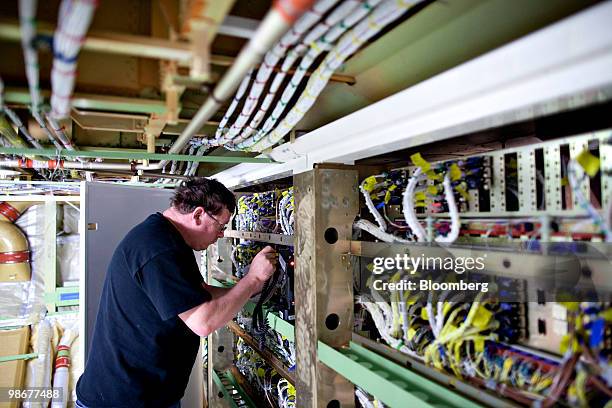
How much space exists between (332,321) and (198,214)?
0.73 metres

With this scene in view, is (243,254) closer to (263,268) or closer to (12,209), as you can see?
(263,268)

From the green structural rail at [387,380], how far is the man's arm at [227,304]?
37cm

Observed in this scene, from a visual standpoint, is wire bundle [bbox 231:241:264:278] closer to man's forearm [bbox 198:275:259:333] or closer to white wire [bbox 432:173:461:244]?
man's forearm [bbox 198:275:259:333]

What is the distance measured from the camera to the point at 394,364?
1.08 metres

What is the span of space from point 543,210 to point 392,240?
431mm

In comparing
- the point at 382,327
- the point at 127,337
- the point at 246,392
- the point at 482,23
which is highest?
the point at 482,23

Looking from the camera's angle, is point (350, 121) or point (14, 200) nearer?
point (350, 121)

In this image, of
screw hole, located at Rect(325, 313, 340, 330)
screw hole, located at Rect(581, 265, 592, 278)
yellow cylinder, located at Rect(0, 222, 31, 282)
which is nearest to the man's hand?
screw hole, located at Rect(325, 313, 340, 330)

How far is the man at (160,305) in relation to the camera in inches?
53.0

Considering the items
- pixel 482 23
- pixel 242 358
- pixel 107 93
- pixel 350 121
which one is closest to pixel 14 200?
pixel 242 358

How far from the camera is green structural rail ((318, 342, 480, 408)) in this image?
2.97 feet

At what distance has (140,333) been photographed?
150 centimetres

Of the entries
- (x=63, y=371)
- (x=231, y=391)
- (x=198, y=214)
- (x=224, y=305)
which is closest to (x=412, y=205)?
(x=224, y=305)

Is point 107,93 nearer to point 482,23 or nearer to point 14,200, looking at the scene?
point 482,23
